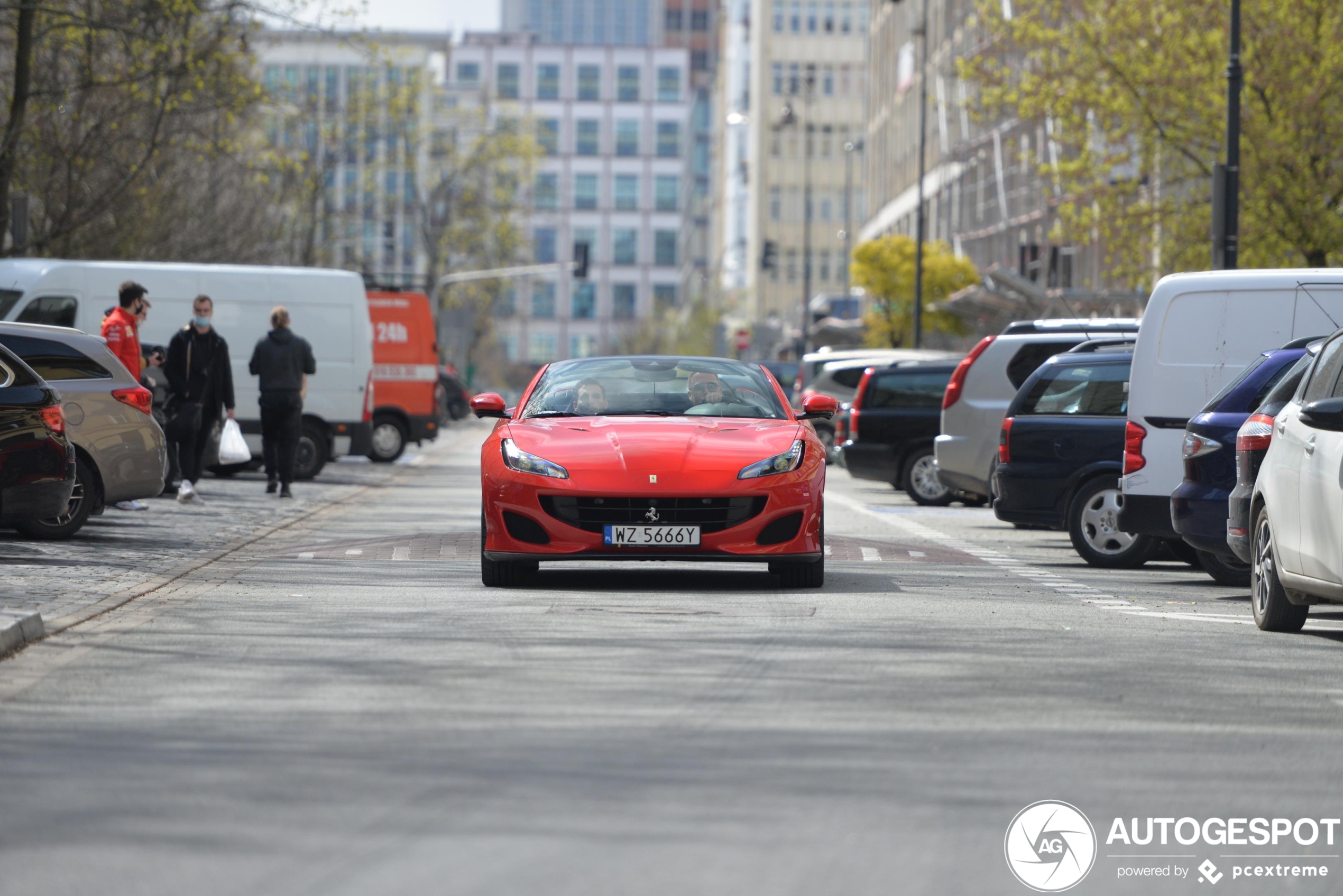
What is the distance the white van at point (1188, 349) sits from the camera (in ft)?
48.3

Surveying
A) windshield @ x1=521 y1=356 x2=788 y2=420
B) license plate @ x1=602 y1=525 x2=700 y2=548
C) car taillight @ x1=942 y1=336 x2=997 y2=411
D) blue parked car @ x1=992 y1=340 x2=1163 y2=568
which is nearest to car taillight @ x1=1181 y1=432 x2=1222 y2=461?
windshield @ x1=521 y1=356 x2=788 y2=420

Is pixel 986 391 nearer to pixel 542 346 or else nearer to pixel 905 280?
pixel 905 280

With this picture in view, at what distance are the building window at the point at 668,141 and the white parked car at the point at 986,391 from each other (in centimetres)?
16319

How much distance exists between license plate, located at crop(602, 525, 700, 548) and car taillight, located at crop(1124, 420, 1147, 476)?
342 cm

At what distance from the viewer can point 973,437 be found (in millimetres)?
21312

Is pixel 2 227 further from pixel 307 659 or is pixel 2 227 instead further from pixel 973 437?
pixel 307 659

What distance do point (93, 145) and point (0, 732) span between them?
1102 inches

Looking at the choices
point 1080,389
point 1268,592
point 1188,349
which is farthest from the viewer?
point 1080,389

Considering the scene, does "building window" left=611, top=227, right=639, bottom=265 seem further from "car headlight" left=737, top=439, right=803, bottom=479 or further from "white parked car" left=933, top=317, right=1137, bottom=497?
"car headlight" left=737, top=439, right=803, bottom=479

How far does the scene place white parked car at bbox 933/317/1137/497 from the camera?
69.7 feet

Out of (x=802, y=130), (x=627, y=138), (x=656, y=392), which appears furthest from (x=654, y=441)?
(x=627, y=138)

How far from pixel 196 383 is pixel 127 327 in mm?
1894

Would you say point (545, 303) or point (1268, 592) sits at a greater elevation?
point (545, 303)

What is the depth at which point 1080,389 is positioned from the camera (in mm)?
17344
